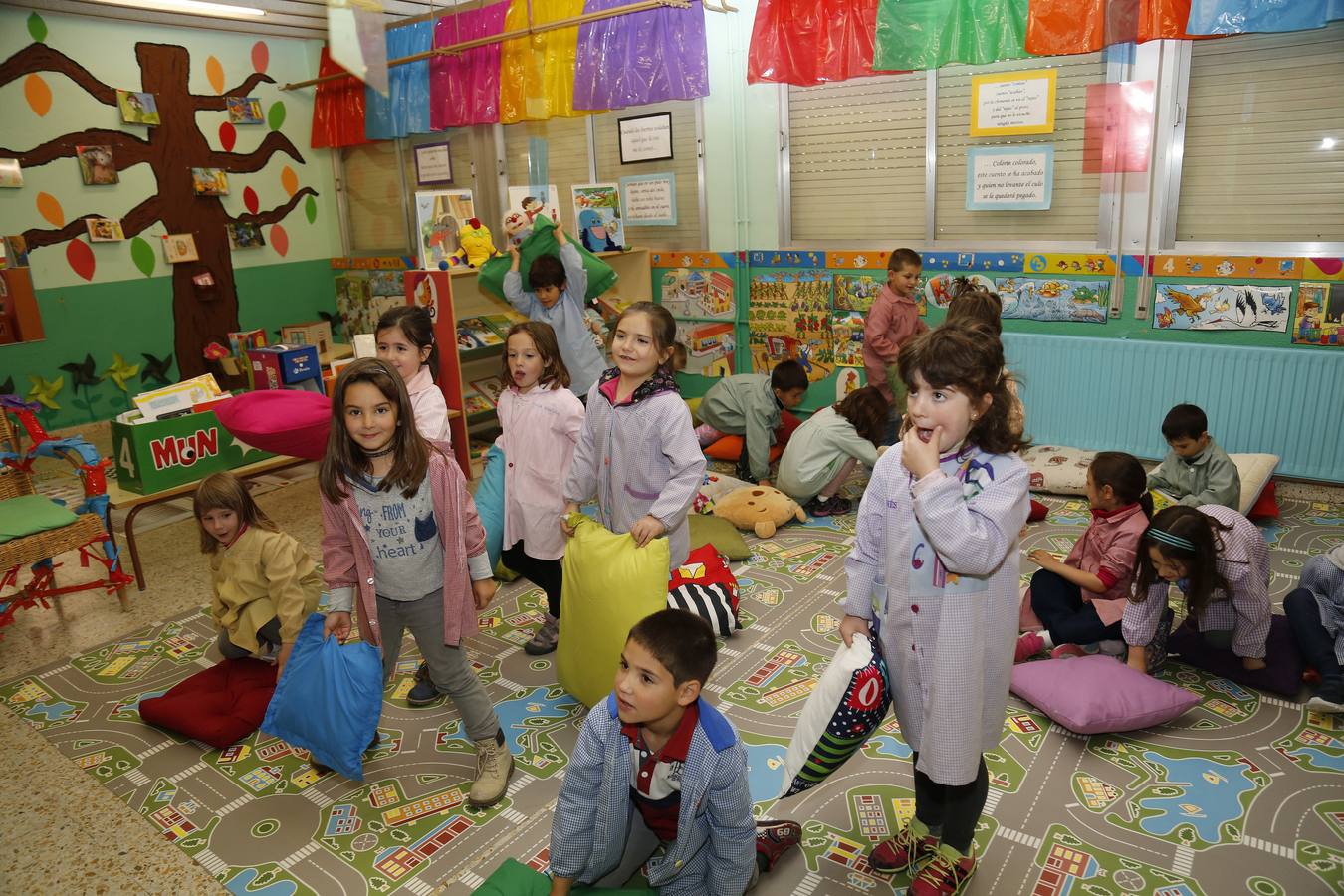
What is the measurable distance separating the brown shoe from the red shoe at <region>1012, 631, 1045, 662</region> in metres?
1.73

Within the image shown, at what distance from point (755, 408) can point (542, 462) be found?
2.08m

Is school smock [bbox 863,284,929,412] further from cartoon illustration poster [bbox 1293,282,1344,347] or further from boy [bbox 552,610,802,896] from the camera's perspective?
boy [bbox 552,610,802,896]

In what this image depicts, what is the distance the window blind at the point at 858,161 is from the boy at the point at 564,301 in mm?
1829

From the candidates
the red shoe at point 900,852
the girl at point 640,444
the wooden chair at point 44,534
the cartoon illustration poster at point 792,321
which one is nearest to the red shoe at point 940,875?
the red shoe at point 900,852

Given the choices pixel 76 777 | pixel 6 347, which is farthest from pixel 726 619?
pixel 6 347

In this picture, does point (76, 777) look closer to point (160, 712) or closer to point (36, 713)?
point (160, 712)

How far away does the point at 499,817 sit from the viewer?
243 centimetres

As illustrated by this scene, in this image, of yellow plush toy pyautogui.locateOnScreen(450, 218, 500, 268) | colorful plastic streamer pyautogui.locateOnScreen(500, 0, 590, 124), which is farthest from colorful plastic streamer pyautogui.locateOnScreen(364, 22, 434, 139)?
yellow plush toy pyautogui.locateOnScreen(450, 218, 500, 268)

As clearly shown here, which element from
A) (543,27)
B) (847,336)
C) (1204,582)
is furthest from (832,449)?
(543,27)

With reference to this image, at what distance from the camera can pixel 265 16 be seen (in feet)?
21.4

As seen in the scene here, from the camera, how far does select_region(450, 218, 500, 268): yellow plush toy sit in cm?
500

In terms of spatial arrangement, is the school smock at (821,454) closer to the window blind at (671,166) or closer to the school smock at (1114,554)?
the school smock at (1114,554)

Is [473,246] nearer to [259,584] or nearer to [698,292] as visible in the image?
[698,292]

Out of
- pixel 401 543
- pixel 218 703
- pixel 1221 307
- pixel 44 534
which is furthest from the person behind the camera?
pixel 1221 307
